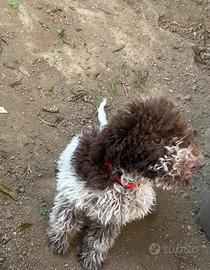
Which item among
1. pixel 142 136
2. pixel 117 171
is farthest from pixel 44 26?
pixel 142 136

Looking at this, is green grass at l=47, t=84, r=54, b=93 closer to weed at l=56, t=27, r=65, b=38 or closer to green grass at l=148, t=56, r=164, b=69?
weed at l=56, t=27, r=65, b=38

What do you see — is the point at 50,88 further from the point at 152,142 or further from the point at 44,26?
the point at 152,142

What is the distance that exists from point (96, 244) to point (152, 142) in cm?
95

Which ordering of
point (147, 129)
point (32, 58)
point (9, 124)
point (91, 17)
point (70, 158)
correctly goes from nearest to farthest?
point (147, 129) → point (70, 158) → point (9, 124) → point (32, 58) → point (91, 17)

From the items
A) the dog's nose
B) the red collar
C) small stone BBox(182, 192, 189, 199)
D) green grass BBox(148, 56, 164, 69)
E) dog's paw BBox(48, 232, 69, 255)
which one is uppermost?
the dog's nose

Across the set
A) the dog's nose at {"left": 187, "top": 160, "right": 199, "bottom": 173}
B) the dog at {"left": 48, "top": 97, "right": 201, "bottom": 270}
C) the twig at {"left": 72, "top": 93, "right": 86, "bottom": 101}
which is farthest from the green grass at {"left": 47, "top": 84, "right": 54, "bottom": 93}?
the dog's nose at {"left": 187, "top": 160, "right": 199, "bottom": 173}

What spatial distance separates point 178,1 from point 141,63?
0.75 meters

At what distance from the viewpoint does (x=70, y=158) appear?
3.54m

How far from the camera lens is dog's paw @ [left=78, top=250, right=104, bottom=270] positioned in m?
3.64

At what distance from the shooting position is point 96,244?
12.0ft

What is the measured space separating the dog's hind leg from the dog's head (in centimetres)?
67

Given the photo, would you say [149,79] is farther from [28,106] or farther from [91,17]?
[28,106]

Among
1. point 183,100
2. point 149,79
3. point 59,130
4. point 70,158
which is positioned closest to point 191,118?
point 183,100

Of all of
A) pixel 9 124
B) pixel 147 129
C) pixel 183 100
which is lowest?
pixel 9 124
